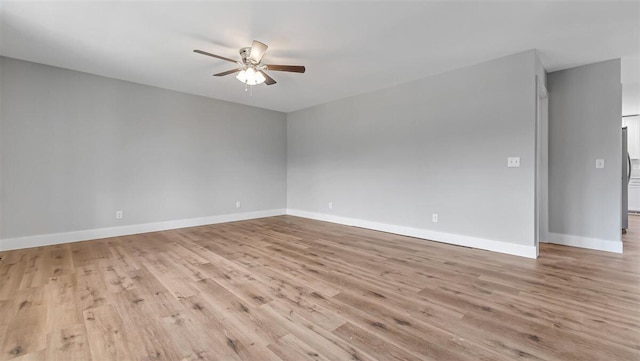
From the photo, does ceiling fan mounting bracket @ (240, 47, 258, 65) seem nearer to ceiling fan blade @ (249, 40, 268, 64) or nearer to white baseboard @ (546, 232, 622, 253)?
ceiling fan blade @ (249, 40, 268, 64)

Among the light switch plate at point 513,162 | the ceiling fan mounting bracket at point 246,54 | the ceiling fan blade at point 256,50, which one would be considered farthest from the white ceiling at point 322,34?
the light switch plate at point 513,162

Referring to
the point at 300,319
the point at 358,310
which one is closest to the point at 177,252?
the point at 300,319

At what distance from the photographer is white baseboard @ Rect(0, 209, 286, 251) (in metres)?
3.39

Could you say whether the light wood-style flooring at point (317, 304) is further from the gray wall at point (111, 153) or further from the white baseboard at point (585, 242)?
the gray wall at point (111, 153)

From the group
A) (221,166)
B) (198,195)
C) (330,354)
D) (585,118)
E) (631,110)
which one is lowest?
(330,354)

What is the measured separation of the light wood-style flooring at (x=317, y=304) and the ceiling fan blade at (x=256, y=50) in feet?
7.25

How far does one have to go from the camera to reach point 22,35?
109 inches

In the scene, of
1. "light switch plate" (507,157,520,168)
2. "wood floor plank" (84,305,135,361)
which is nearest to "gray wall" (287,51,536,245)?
"light switch plate" (507,157,520,168)

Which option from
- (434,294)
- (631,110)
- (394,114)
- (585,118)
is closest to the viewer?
(434,294)

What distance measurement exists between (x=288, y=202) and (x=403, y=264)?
3.89m

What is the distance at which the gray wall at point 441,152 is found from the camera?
317 cm

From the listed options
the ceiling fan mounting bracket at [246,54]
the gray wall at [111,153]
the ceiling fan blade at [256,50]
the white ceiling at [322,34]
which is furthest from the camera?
the gray wall at [111,153]

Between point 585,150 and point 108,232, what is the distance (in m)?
6.84

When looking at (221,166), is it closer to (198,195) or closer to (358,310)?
(198,195)
